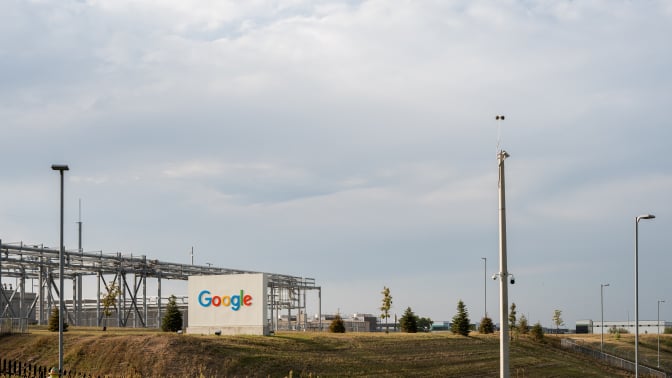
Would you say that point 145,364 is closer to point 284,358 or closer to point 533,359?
point 284,358

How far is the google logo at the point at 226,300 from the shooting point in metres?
58.2

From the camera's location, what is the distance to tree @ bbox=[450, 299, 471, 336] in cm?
7381

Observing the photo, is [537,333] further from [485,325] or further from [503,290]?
[503,290]

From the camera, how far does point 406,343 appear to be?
63.2 m

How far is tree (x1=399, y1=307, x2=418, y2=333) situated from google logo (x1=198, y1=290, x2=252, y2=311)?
20.1 metres

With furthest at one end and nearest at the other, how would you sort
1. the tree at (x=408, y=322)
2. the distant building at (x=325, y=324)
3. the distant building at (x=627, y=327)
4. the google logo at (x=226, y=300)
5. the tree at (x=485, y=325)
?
the distant building at (x=627, y=327) → the distant building at (x=325, y=324) → the tree at (x=485, y=325) → the tree at (x=408, y=322) → the google logo at (x=226, y=300)

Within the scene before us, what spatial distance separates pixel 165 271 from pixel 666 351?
65.2m

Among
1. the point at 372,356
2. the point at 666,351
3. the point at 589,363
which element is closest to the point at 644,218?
the point at 372,356

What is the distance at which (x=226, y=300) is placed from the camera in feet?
193

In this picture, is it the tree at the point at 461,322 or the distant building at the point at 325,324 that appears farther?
the distant building at the point at 325,324

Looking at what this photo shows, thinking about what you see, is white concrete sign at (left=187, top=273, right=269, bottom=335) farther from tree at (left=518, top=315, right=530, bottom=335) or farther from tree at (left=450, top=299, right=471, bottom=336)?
tree at (left=518, top=315, right=530, bottom=335)

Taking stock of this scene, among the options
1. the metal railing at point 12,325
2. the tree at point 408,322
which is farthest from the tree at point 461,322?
the metal railing at point 12,325

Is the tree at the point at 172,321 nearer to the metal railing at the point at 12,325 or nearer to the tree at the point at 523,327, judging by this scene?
the metal railing at the point at 12,325

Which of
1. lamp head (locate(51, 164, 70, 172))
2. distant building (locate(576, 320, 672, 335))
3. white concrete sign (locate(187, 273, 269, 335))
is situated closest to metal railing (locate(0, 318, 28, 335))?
white concrete sign (locate(187, 273, 269, 335))
